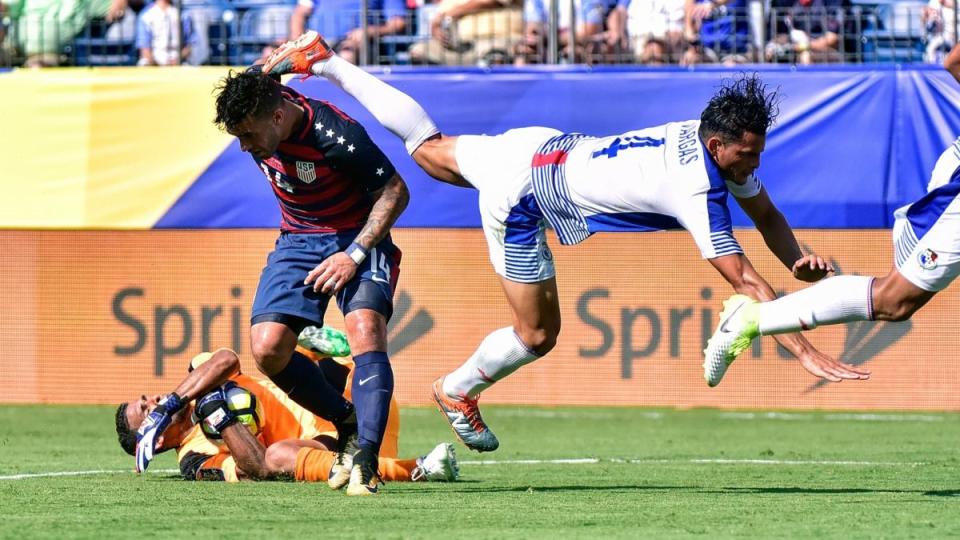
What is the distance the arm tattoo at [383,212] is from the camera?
26.1 ft

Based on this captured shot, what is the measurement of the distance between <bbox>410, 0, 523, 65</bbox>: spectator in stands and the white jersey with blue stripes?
26.1 feet

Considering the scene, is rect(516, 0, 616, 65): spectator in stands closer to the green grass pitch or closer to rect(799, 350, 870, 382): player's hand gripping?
the green grass pitch

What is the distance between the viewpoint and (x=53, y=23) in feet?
54.2

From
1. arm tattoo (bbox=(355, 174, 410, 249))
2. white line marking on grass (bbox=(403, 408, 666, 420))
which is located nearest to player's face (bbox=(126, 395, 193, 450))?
arm tattoo (bbox=(355, 174, 410, 249))

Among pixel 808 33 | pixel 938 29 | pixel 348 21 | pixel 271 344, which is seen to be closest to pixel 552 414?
pixel 808 33

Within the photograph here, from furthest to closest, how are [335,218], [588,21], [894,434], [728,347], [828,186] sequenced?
[588,21] < [828,186] < [894,434] < [335,218] < [728,347]

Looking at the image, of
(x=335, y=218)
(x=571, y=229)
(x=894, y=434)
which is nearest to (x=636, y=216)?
(x=571, y=229)

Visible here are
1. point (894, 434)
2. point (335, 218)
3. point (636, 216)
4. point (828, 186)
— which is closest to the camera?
point (636, 216)

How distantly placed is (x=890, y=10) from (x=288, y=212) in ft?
30.0

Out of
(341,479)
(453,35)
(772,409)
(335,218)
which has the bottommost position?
(772,409)

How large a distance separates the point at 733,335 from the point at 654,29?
9.01m

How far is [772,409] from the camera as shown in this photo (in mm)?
15141

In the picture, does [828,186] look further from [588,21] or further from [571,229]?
[571,229]

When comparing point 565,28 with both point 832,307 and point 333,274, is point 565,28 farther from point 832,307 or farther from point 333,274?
point 832,307
